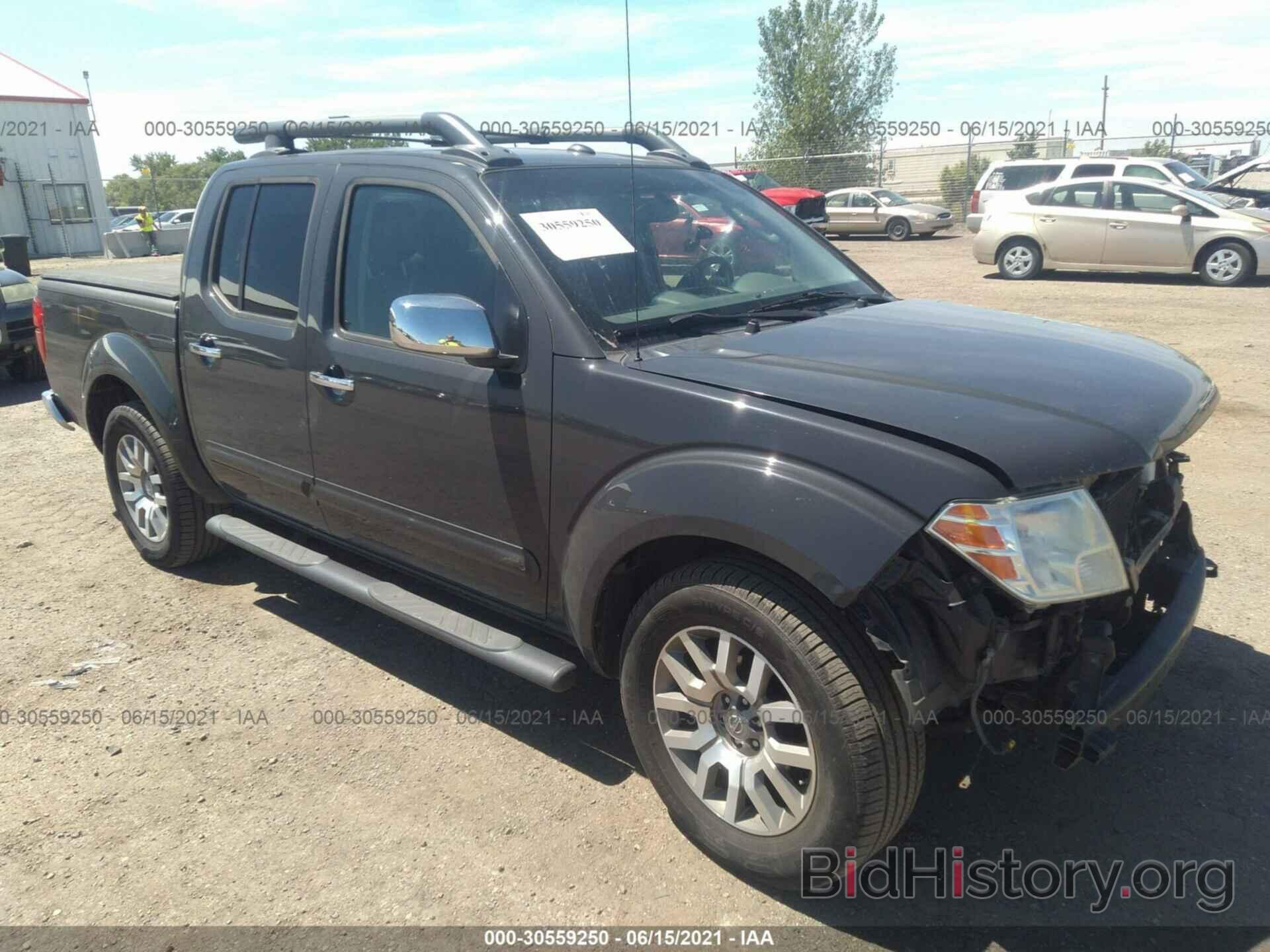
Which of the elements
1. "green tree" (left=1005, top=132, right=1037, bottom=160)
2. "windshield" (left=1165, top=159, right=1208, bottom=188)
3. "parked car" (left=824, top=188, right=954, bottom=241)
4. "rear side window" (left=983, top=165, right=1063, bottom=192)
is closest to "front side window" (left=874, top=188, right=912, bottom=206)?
"parked car" (left=824, top=188, right=954, bottom=241)

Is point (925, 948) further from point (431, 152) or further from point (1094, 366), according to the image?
point (431, 152)

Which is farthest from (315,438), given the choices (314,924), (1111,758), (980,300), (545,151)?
(980,300)

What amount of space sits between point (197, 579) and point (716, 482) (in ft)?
11.4

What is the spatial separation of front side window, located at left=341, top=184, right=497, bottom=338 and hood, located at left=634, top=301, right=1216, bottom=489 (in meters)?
0.72

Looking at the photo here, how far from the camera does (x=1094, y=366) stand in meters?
2.85

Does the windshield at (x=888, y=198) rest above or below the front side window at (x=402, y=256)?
below

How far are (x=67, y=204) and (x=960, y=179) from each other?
1119 inches

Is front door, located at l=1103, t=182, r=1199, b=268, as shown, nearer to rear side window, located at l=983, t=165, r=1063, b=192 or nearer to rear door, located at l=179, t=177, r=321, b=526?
rear side window, located at l=983, t=165, r=1063, b=192

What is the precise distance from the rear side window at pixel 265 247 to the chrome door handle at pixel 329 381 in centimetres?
32

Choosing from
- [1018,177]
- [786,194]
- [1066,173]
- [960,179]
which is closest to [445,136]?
[1066,173]

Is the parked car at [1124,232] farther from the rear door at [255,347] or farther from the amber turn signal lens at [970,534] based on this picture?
the amber turn signal lens at [970,534]

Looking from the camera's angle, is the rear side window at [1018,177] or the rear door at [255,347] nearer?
the rear door at [255,347]

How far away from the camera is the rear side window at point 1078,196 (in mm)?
14898

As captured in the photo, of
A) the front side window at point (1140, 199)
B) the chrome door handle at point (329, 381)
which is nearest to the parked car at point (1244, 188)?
the front side window at point (1140, 199)
